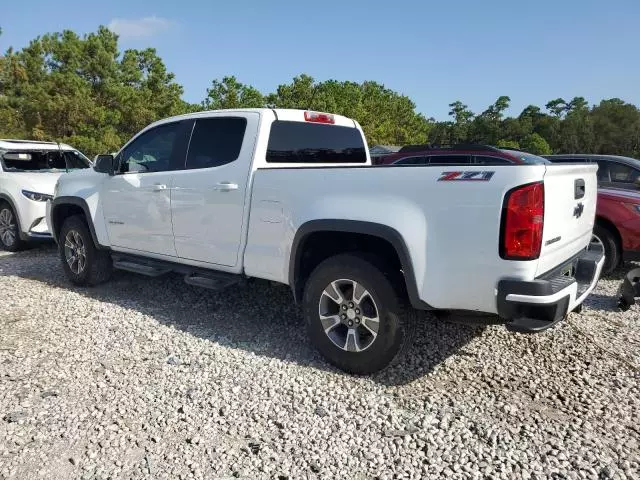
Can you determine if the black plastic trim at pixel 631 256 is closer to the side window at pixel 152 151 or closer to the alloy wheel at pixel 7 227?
the side window at pixel 152 151

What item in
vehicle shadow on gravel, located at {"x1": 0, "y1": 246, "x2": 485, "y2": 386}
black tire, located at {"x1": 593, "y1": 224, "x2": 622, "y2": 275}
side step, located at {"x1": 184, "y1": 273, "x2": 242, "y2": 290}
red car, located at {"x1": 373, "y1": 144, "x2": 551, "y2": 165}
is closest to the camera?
vehicle shadow on gravel, located at {"x1": 0, "y1": 246, "x2": 485, "y2": 386}

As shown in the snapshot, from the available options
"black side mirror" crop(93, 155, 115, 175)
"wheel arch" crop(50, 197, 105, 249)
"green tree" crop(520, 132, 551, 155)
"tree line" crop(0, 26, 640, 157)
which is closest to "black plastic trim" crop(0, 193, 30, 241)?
"wheel arch" crop(50, 197, 105, 249)

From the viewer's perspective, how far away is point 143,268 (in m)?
5.01

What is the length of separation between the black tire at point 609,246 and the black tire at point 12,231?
→ 8359 millimetres

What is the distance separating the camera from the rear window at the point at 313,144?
14.0 feet

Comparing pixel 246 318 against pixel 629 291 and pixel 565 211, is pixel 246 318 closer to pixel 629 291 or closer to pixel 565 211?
pixel 565 211

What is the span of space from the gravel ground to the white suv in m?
3.22

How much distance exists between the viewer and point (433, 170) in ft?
9.82

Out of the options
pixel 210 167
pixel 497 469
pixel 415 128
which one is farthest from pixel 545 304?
pixel 415 128

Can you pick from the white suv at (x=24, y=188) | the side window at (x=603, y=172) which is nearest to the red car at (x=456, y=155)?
the side window at (x=603, y=172)

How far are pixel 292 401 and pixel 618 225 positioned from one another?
5.09 m

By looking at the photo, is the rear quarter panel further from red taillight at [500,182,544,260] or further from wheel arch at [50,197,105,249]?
→ wheel arch at [50,197,105,249]

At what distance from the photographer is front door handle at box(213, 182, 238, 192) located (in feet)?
13.4

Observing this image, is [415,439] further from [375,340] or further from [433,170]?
[433,170]
